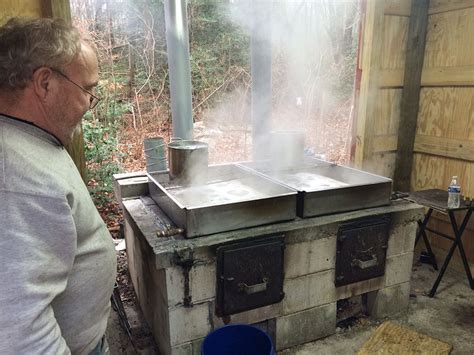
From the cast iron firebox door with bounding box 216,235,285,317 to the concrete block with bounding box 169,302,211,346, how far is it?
99 millimetres

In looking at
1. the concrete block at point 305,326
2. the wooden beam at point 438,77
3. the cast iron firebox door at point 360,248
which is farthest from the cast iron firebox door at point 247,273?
the wooden beam at point 438,77

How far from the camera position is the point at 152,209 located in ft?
9.45

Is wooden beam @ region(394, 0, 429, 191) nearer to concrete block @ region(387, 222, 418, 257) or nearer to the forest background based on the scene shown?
concrete block @ region(387, 222, 418, 257)

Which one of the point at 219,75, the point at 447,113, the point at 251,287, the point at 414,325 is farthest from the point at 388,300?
the point at 219,75

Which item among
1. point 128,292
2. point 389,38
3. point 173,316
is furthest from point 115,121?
point 173,316

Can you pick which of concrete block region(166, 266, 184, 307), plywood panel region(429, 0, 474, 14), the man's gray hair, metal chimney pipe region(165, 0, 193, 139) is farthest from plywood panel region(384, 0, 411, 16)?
the man's gray hair

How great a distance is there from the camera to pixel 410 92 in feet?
13.1

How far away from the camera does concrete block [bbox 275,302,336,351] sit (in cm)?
268

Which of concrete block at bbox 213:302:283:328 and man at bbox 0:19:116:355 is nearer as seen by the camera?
man at bbox 0:19:116:355

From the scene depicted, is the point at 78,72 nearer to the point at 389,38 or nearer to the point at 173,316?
the point at 173,316

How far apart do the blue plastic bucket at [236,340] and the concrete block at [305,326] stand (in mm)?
464

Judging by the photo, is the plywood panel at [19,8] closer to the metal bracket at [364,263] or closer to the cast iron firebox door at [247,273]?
the cast iron firebox door at [247,273]

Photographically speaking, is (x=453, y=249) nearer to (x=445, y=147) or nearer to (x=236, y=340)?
(x=445, y=147)

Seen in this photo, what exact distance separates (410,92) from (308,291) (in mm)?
2551
